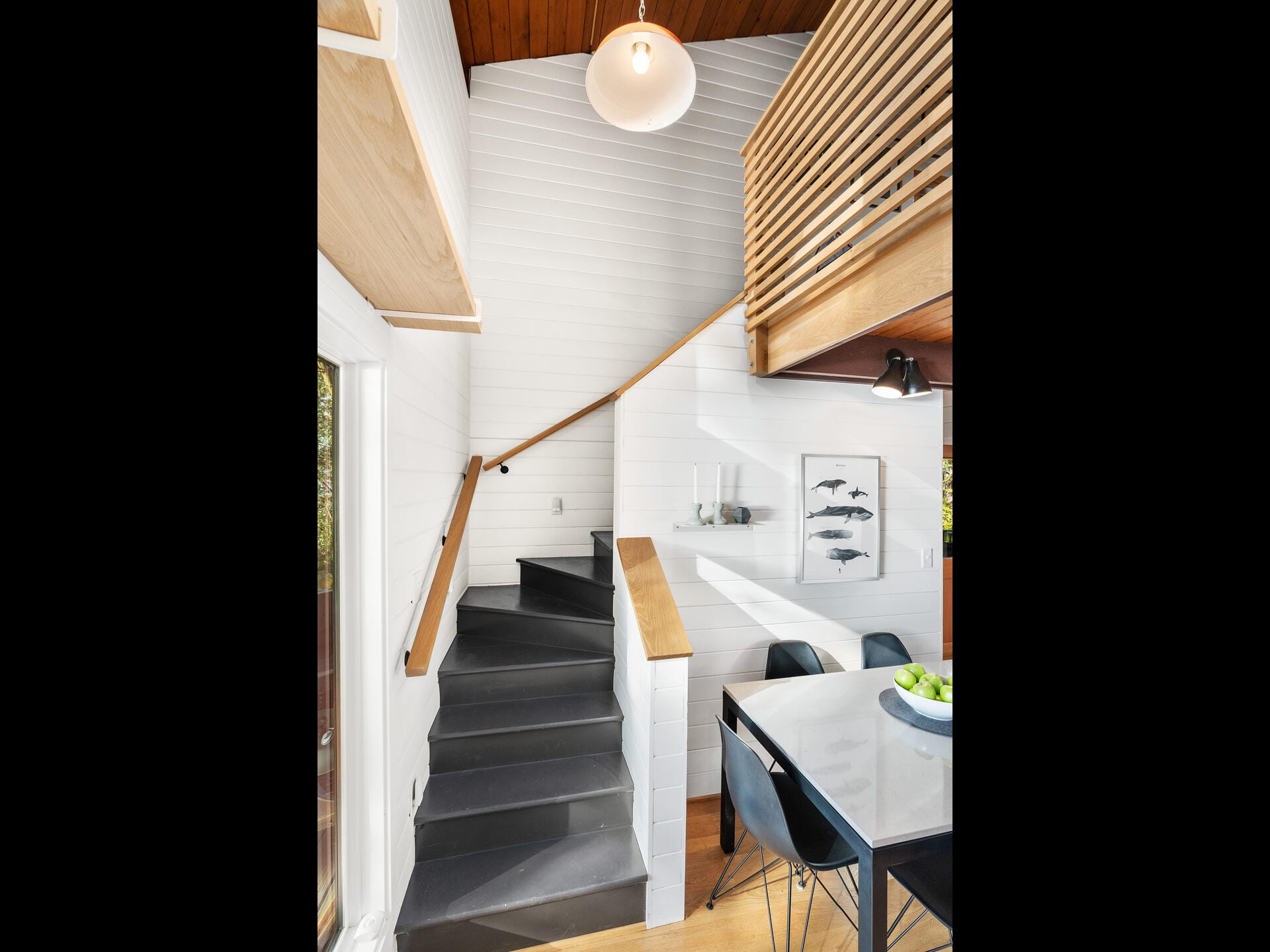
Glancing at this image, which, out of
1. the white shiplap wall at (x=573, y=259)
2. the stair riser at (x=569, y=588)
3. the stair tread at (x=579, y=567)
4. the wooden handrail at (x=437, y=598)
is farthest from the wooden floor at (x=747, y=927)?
the white shiplap wall at (x=573, y=259)

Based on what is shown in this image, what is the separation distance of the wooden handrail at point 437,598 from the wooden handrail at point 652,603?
76 cm

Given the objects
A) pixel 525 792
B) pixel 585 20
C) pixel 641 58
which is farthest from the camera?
pixel 585 20

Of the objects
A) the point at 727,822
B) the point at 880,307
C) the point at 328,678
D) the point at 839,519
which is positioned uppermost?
the point at 880,307

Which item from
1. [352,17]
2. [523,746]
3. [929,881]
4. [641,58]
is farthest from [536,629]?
[352,17]

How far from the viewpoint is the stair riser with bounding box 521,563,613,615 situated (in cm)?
290

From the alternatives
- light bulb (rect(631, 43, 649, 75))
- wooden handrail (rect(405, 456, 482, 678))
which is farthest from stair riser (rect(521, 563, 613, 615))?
light bulb (rect(631, 43, 649, 75))

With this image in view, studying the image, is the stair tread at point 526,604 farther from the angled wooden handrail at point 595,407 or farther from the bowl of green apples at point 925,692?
the bowl of green apples at point 925,692

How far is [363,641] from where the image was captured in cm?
160

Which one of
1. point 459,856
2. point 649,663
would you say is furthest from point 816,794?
point 459,856

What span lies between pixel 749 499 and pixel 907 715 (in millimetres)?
1274

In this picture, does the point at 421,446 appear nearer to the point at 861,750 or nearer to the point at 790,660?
the point at 861,750
